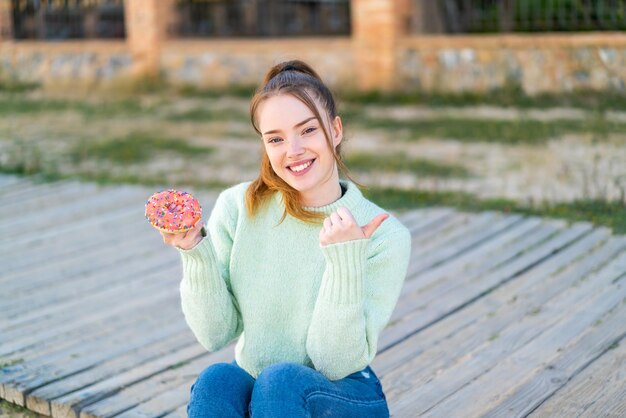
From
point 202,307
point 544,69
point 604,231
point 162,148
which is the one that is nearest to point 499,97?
point 544,69

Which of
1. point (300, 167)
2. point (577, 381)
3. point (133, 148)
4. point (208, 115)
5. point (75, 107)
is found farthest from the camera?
point (75, 107)

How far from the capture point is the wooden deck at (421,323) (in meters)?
3.30

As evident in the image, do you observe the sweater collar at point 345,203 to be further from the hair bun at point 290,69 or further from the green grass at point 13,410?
the green grass at point 13,410

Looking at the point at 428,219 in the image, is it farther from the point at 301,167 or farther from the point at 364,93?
the point at 364,93

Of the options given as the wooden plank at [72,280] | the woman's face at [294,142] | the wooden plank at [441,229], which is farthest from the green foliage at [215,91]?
the woman's face at [294,142]

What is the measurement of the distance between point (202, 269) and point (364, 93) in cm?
816

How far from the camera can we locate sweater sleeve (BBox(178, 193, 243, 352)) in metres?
2.50

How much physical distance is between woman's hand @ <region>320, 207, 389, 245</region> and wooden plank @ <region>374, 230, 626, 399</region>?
1103 mm

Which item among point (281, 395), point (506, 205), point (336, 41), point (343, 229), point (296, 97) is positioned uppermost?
point (296, 97)

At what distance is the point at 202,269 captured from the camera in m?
2.50

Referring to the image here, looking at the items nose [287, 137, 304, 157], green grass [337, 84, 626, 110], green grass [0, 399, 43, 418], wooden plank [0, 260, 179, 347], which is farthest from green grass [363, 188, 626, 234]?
green grass [337, 84, 626, 110]

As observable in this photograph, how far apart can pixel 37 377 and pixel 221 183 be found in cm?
325

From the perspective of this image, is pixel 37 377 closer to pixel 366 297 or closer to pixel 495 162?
pixel 366 297

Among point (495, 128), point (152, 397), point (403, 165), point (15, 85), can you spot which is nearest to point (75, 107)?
point (15, 85)
